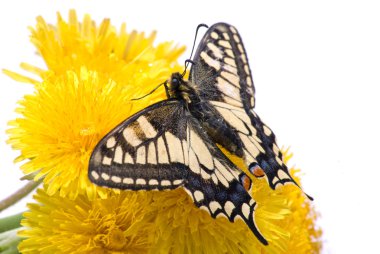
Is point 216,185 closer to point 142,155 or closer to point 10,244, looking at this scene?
point 142,155

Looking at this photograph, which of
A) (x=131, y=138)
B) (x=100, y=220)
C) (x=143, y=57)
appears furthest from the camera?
(x=143, y=57)

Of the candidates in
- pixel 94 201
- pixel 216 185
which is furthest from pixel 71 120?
pixel 216 185

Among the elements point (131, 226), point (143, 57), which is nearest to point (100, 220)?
point (131, 226)

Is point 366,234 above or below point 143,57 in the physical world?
below

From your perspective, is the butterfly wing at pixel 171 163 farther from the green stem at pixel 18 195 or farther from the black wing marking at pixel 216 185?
the green stem at pixel 18 195

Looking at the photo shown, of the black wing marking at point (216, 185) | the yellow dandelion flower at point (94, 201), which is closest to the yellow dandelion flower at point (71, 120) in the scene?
the yellow dandelion flower at point (94, 201)

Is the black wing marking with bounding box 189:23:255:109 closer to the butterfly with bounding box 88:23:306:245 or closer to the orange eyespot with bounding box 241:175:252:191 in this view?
the butterfly with bounding box 88:23:306:245

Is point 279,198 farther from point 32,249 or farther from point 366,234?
point 366,234
